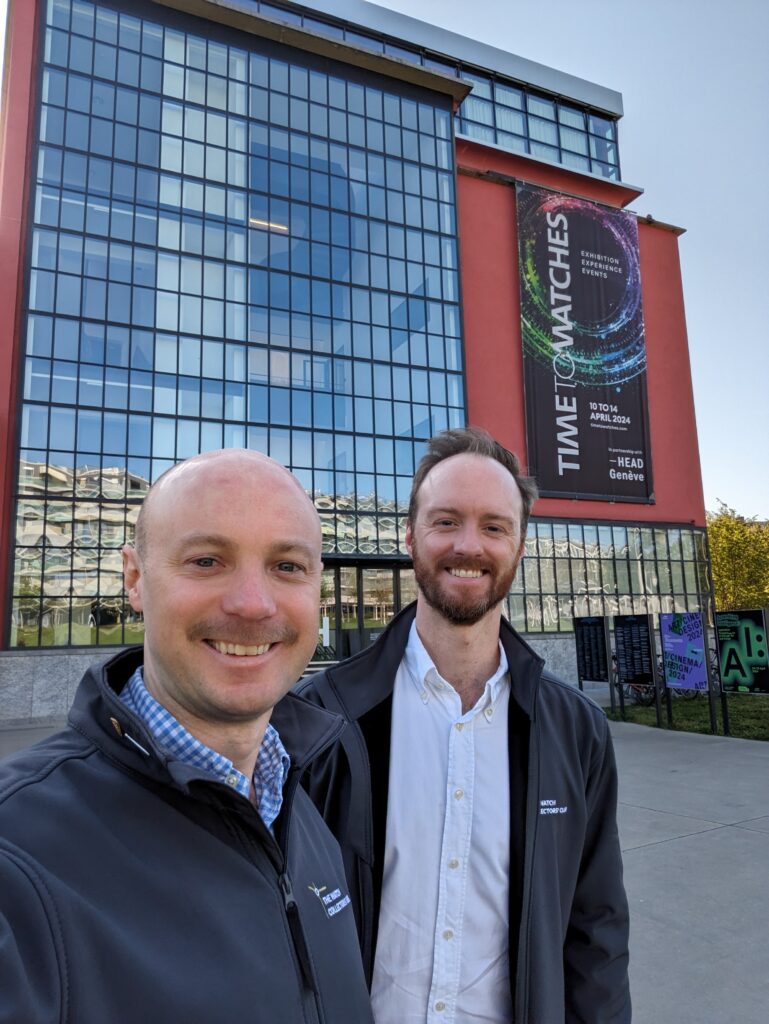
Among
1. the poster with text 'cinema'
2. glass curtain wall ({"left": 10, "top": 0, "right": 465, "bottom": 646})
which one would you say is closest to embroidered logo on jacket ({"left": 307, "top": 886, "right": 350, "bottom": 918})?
glass curtain wall ({"left": 10, "top": 0, "right": 465, "bottom": 646})

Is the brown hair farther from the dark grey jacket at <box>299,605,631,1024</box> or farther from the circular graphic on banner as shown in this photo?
the circular graphic on banner

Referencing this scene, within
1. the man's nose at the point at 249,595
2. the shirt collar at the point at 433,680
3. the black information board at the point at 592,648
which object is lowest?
the black information board at the point at 592,648

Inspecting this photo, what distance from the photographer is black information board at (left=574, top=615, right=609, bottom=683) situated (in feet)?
52.6

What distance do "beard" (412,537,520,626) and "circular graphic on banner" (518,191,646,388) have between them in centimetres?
2477

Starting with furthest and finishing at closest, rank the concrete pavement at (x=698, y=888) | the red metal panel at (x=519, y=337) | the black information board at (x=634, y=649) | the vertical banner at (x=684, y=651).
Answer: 1. the red metal panel at (x=519, y=337)
2. the black information board at (x=634, y=649)
3. the vertical banner at (x=684, y=651)
4. the concrete pavement at (x=698, y=888)

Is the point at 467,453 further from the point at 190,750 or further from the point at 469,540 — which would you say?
the point at 190,750

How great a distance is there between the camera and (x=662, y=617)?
44.9ft

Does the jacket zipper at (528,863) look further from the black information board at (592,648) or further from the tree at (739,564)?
the tree at (739,564)

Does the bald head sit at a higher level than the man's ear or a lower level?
higher

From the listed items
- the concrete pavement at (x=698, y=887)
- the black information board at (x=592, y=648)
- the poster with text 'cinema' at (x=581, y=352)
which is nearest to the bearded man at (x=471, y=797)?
the concrete pavement at (x=698, y=887)

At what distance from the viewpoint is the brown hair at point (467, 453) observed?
2.34m

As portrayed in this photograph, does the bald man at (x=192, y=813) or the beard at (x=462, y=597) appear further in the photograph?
the beard at (x=462, y=597)

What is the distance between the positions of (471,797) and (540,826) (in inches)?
8.2

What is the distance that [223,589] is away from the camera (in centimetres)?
127
